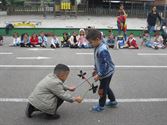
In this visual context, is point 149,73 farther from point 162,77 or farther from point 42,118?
point 42,118

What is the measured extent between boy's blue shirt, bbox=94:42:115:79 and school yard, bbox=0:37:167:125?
0.69 meters

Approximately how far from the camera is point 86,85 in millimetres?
7617

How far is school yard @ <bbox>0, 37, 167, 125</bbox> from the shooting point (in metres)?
5.55

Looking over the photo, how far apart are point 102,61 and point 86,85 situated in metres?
2.11

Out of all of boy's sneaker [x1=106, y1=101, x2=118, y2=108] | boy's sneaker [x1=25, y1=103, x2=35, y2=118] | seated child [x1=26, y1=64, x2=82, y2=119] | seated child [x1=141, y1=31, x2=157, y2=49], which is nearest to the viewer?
seated child [x1=26, y1=64, x2=82, y2=119]

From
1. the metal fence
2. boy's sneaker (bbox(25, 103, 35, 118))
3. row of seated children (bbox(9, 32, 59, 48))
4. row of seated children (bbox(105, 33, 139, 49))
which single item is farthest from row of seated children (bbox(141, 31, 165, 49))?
the metal fence

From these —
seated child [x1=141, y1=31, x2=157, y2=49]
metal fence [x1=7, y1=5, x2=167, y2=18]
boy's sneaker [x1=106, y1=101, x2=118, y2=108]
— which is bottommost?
boy's sneaker [x1=106, y1=101, x2=118, y2=108]

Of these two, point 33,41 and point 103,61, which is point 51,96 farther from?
point 33,41

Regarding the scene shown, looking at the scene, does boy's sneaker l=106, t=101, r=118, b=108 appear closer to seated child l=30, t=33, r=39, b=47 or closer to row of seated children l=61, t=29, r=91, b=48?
row of seated children l=61, t=29, r=91, b=48

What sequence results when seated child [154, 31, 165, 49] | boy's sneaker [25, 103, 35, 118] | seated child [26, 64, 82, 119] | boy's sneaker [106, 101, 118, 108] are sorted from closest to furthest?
1. seated child [26, 64, 82, 119]
2. boy's sneaker [25, 103, 35, 118]
3. boy's sneaker [106, 101, 118, 108]
4. seated child [154, 31, 165, 49]

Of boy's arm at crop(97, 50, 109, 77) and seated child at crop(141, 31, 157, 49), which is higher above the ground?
boy's arm at crop(97, 50, 109, 77)

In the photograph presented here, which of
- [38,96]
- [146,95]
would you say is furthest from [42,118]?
[146,95]

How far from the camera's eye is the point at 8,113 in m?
5.78

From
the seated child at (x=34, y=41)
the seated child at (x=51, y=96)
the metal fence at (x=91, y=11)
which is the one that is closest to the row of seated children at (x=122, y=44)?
the seated child at (x=34, y=41)
